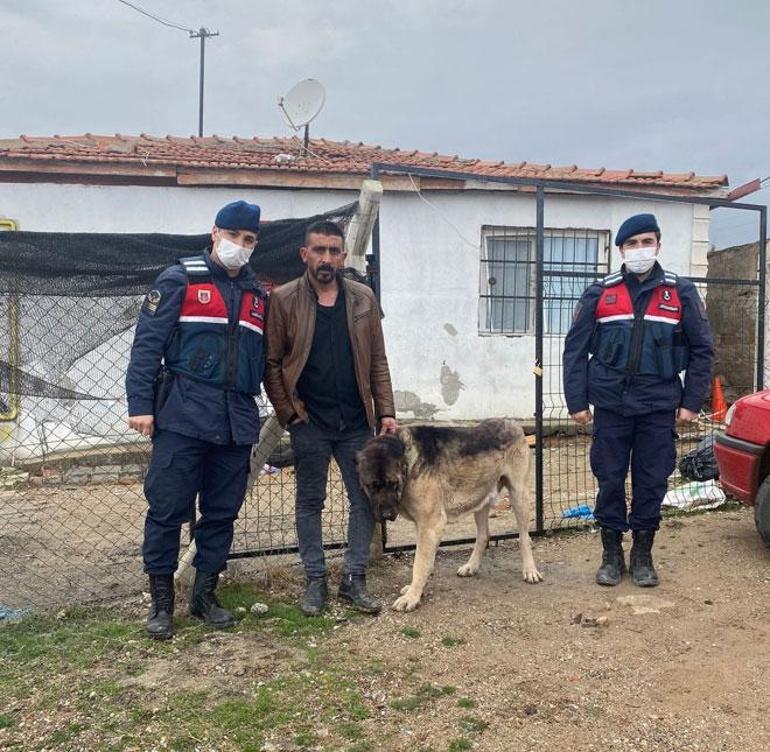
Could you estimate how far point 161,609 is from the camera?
363cm

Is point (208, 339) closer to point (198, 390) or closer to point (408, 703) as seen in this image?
point (198, 390)

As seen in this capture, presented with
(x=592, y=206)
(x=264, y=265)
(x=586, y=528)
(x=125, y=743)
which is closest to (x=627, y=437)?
(x=586, y=528)

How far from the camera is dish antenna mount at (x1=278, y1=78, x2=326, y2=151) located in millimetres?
10422

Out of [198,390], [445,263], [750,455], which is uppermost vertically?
[445,263]

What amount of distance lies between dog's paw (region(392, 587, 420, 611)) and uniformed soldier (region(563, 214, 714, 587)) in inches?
48.0

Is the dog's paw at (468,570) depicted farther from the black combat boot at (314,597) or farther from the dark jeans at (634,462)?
the black combat boot at (314,597)

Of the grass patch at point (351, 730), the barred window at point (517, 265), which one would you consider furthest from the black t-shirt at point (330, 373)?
the barred window at point (517, 265)

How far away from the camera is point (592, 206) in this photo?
10.4 meters

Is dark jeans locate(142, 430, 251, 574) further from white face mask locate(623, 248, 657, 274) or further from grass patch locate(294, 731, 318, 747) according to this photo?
white face mask locate(623, 248, 657, 274)

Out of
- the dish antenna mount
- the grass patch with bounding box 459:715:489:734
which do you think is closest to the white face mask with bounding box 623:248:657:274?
the grass patch with bounding box 459:715:489:734

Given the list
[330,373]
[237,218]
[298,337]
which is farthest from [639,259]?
[237,218]

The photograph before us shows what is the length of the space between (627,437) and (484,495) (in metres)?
0.95

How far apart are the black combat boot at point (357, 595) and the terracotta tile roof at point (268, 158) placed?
6.68m

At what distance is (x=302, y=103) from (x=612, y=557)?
8523 millimetres
